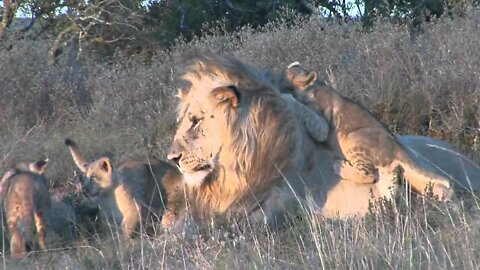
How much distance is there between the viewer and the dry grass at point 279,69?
17.7 ft

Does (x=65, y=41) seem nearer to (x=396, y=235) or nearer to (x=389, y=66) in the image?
(x=389, y=66)

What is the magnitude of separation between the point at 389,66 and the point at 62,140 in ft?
11.9

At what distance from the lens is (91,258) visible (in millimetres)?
6219

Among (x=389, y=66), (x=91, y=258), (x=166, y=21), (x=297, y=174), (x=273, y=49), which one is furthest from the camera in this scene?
(x=166, y=21)

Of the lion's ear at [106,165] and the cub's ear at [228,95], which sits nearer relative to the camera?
the cub's ear at [228,95]

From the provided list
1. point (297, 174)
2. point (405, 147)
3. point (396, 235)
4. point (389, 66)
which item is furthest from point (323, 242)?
point (389, 66)

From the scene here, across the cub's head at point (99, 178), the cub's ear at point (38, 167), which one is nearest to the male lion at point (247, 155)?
the cub's head at point (99, 178)

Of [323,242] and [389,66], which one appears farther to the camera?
[389,66]

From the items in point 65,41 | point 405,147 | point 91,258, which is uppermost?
point 65,41

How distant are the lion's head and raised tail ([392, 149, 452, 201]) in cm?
71

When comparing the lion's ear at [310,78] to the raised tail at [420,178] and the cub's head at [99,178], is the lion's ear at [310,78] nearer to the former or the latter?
the raised tail at [420,178]

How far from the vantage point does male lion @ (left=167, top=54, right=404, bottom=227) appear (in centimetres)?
645

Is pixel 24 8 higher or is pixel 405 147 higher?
pixel 24 8

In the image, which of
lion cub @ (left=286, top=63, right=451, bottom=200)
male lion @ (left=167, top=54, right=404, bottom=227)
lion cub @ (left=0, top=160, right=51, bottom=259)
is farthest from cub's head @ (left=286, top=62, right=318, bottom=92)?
lion cub @ (left=0, top=160, right=51, bottom=259)
